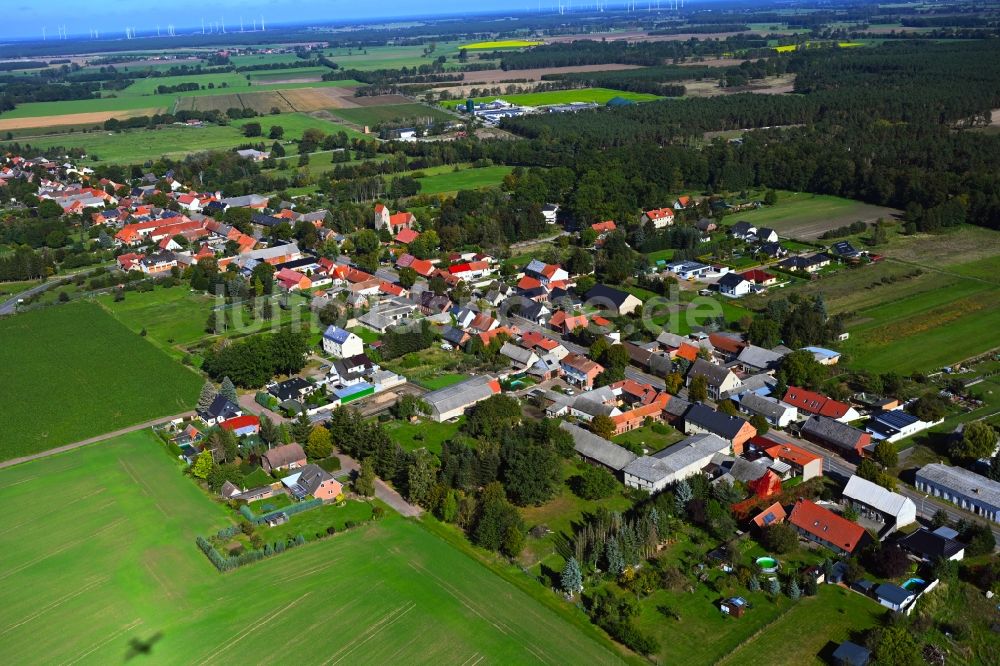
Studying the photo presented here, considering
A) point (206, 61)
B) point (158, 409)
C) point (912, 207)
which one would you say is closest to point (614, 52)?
point (206, 61)

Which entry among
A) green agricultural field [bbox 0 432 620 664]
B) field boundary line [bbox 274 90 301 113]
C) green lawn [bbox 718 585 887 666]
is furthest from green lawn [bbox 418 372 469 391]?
field boundary line [bbox 274 90 301 113]

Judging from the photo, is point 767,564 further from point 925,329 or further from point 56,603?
point 925,329

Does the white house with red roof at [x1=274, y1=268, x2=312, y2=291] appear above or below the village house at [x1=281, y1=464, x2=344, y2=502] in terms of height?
above

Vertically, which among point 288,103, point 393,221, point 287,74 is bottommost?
point 393,221

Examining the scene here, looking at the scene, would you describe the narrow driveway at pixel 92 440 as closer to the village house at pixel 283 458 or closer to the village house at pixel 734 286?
the village house at pixel 283 458

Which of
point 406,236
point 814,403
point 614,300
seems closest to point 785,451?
point 814,403

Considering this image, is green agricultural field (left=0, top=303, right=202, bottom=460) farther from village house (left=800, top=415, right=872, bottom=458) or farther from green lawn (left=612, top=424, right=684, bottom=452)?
village house (left=800, top=415, right=872, bottom=458)
